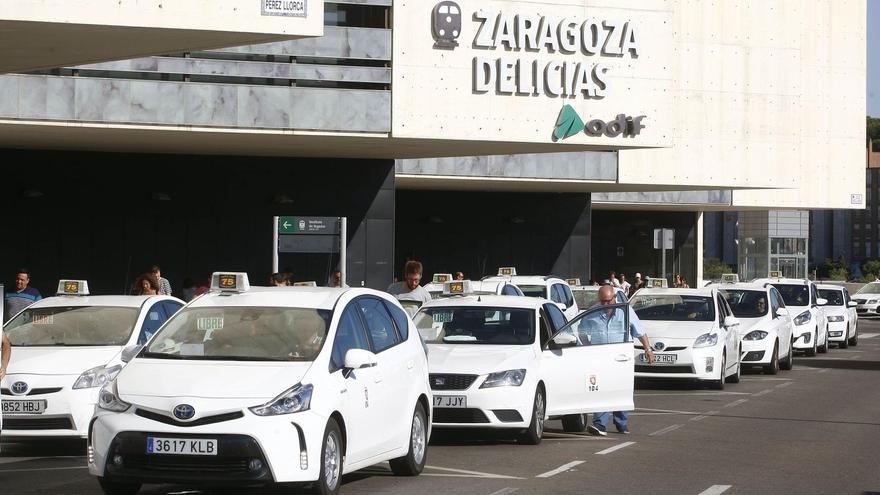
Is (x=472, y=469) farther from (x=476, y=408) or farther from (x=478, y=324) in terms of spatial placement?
(x=478, y=324)

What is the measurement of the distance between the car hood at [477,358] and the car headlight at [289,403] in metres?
4.42

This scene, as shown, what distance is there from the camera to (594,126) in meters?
31.1

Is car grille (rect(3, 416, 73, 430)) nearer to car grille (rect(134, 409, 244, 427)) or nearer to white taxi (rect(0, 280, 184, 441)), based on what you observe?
white taxi (rect(0, 280, 184, 441))

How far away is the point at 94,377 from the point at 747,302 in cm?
1643

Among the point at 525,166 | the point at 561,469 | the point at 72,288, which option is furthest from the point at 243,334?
the point at 525,166

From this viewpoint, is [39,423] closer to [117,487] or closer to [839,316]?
[117,487]

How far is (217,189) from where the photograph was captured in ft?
108

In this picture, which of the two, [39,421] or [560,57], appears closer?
[39,421]

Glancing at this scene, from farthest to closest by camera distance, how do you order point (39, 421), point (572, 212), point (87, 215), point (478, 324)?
1. point (572, 212)
2. point (87, 215)
3. point (478, 324)
4. point (39, 421)

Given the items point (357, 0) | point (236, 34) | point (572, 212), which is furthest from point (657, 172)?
point (236, 34)

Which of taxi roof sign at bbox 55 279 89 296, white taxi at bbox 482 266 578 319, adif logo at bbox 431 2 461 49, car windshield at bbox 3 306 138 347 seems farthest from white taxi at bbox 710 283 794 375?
car windshield at bbox 3 306 138 347

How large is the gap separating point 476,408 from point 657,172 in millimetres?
30445

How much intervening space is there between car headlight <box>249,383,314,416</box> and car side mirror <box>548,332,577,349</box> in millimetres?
5550

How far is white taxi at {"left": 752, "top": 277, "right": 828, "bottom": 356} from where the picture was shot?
3350 cm
